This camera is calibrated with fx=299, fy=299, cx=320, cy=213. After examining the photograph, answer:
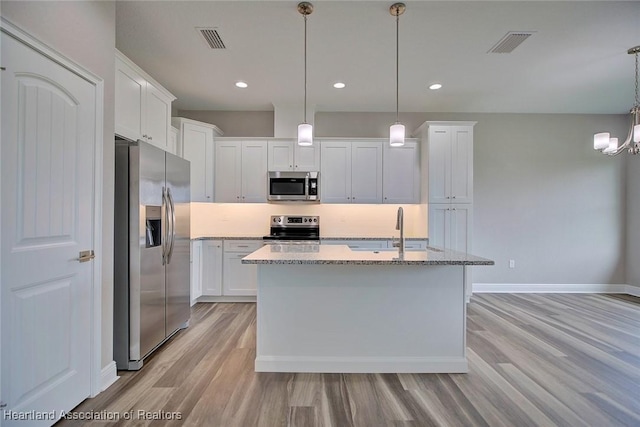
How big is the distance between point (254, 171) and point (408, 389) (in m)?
3.46

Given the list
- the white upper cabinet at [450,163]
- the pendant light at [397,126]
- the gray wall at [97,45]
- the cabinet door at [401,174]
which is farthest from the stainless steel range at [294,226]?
the gray wall at [97,45]

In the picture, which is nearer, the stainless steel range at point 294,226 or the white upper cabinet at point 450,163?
the white upper cabinet at point 450,163

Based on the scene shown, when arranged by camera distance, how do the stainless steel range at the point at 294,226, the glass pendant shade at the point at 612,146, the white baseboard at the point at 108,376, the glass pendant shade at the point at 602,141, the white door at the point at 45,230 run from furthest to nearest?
1. the stainless steel range at the point at 294,226
2. the glass pendant shade at the point at 612,146
3. the glass pendant shade at the point at 602,141
4. the white baseboard at the point at 108,376
5. the white door at the point at 45,230

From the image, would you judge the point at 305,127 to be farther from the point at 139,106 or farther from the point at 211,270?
the point at 211,270

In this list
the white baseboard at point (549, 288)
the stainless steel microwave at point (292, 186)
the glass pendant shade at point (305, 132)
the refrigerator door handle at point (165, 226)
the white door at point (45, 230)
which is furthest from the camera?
the white baseboard at point (549, 288)

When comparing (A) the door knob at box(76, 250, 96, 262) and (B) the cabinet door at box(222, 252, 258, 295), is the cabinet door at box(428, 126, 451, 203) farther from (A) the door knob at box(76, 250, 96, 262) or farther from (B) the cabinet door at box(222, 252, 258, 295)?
(A) the door knob at box(76, 250, 96, 262)

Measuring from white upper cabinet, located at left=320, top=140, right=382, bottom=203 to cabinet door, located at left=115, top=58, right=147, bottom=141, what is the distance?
8.18 feet

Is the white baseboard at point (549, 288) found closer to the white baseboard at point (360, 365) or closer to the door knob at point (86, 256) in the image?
the white baseboard at point (360, 365)

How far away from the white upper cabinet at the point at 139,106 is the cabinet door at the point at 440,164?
3.38m

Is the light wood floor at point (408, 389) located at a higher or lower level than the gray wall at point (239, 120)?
lower

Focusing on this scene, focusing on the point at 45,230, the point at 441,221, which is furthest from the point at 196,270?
the point at 441,221

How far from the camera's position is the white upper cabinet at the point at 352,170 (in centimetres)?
453

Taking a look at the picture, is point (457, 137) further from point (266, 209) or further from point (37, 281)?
point (37, 281)

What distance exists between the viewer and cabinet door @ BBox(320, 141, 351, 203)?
4.53 m
